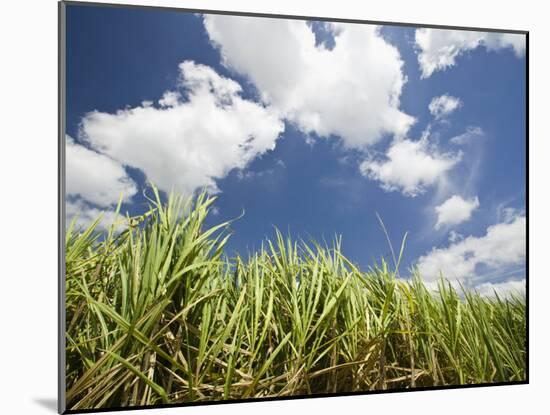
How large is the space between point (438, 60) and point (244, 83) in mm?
→ 1168

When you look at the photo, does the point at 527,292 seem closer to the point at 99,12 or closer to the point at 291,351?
the point at 291,351

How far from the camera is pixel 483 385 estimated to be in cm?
411

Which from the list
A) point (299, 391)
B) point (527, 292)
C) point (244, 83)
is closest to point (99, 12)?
point (244, 83)

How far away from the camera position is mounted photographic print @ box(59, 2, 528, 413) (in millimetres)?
3600

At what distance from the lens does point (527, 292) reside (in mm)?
4223

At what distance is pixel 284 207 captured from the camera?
386 centimetres

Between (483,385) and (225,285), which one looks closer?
(225,285)

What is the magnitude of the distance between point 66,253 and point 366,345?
170cm

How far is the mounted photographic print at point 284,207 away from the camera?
3.60 m

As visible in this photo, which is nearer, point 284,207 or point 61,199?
point 61,199
